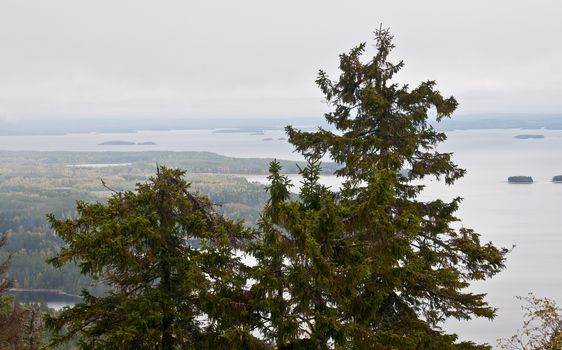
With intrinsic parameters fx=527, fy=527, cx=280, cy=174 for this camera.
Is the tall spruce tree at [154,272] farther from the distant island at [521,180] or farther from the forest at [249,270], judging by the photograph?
the distant island at [521,180]

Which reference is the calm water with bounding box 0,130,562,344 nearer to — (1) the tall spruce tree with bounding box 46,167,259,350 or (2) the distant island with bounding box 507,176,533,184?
(2) the distant island with bounding box 507,176,533,184

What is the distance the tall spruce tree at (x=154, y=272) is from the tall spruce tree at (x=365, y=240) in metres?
0.70

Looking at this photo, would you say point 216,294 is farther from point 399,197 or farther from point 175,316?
point 399,197

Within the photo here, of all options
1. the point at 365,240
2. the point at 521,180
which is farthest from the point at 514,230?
the point at 365,240

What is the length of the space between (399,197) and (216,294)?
5.72 metres

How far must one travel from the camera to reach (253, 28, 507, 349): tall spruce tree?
785cm

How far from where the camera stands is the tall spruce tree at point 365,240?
785 cm

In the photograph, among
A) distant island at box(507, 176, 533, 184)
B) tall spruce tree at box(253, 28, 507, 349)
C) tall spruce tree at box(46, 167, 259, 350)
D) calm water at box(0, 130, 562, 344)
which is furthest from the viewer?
distant island at box(507, 176, 533, 184)

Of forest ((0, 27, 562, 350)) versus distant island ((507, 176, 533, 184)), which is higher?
forest ((0, 27, 562, 350))

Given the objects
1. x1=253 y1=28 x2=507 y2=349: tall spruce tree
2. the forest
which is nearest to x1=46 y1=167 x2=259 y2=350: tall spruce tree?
the forest

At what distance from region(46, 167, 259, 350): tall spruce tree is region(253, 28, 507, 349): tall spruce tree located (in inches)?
27.7

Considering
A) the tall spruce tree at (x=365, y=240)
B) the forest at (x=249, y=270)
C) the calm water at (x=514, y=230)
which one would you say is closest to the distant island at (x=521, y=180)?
the calm water at (x=514, y=230)

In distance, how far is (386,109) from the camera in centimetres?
1272

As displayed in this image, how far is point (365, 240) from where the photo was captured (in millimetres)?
8492
